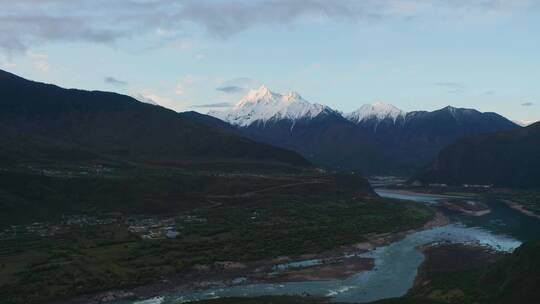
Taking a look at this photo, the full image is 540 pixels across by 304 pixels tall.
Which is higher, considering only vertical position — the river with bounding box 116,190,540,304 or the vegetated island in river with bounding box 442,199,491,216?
the vegetated island in river with bounding box 442,199,491,216

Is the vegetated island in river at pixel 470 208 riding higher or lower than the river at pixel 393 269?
higher

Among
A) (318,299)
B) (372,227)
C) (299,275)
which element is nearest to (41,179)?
(372,227)

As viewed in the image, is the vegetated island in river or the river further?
the vegetated island in river

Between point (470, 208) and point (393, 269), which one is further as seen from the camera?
point (470, 208)

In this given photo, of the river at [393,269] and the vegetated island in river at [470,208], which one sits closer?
the river at [393,269]

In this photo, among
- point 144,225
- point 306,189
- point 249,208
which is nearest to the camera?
point 144,225

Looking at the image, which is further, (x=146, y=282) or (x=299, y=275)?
(x=299, y=275)

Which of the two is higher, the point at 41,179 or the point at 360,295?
the point at 41,179

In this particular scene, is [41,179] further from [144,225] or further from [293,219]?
[293,219]
